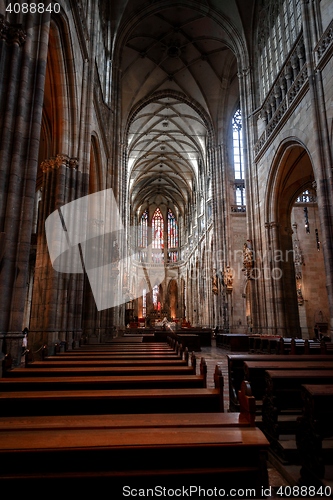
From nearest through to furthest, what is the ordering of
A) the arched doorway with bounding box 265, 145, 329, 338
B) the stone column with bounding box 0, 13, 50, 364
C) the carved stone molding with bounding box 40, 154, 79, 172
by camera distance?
the stone column with bounding box 0, 13, 50, 364, the carved stone molding with bounding box 40, 154, 79, 172, the arched doorway with bounding box 265, 145, 329, 338

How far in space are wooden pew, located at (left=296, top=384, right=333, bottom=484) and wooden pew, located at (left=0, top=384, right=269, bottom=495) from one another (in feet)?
2.20

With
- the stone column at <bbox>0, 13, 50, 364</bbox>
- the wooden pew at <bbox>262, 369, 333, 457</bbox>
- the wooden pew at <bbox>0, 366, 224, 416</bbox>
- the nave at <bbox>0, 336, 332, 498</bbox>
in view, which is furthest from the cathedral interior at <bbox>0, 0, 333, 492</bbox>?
the wooden pew at <bbox>262, 369, 333, 457</bbox>

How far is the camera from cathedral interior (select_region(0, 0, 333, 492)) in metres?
6.33

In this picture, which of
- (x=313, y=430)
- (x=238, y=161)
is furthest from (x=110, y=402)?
(x=238, y=161)

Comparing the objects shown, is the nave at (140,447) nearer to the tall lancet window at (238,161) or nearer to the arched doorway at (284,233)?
the arched doorway at (284,233)

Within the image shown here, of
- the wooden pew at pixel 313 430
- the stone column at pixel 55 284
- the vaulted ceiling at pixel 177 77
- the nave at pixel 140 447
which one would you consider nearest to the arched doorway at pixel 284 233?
the stone column at pixel 55 284

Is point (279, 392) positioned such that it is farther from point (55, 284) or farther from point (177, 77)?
point (177, 77)

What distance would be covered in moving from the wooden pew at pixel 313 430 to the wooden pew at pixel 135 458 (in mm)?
670

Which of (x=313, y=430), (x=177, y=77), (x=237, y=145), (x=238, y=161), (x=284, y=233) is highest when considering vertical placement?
(x=177, y=77)

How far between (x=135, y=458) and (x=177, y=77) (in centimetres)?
2857

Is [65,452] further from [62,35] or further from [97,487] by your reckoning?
[62,35]

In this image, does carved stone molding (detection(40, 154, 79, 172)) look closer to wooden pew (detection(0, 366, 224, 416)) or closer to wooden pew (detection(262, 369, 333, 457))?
wooden pew (detection(0, 366, 224, 416))

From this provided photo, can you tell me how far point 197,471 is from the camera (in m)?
1.83

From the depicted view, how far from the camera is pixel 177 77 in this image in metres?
26.5
